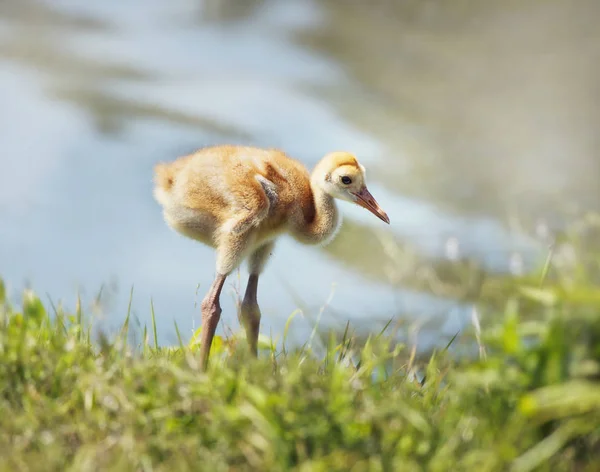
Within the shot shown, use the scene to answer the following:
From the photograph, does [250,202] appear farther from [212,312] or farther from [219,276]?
[212,312]

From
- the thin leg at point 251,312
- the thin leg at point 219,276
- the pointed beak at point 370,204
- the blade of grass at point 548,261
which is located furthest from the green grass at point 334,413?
the pointed beak at point 370,204

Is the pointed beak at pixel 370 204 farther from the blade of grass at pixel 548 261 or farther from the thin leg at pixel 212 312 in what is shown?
the blade of grass at pixel 548 261

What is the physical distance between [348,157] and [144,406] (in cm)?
124

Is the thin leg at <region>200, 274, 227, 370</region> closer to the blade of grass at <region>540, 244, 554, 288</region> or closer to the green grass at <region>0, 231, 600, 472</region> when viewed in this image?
the green grass at <region>0, 231, 600, 472</region>

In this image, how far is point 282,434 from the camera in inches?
84.6

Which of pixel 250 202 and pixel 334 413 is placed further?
pixel 250 202

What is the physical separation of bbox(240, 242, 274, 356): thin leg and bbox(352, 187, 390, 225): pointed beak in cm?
38

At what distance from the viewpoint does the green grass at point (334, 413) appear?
7.00ft

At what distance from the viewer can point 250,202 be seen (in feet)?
9.84

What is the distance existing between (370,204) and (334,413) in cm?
119

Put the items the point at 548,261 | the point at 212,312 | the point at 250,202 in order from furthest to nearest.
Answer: the point at 212,312 → the point at 250,202 → the point at 548,261

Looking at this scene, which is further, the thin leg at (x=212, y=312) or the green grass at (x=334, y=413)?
the thin leg at (x=212, y=312)

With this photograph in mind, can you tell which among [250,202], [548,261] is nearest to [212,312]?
[250,202]

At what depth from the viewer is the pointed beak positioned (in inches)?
126
